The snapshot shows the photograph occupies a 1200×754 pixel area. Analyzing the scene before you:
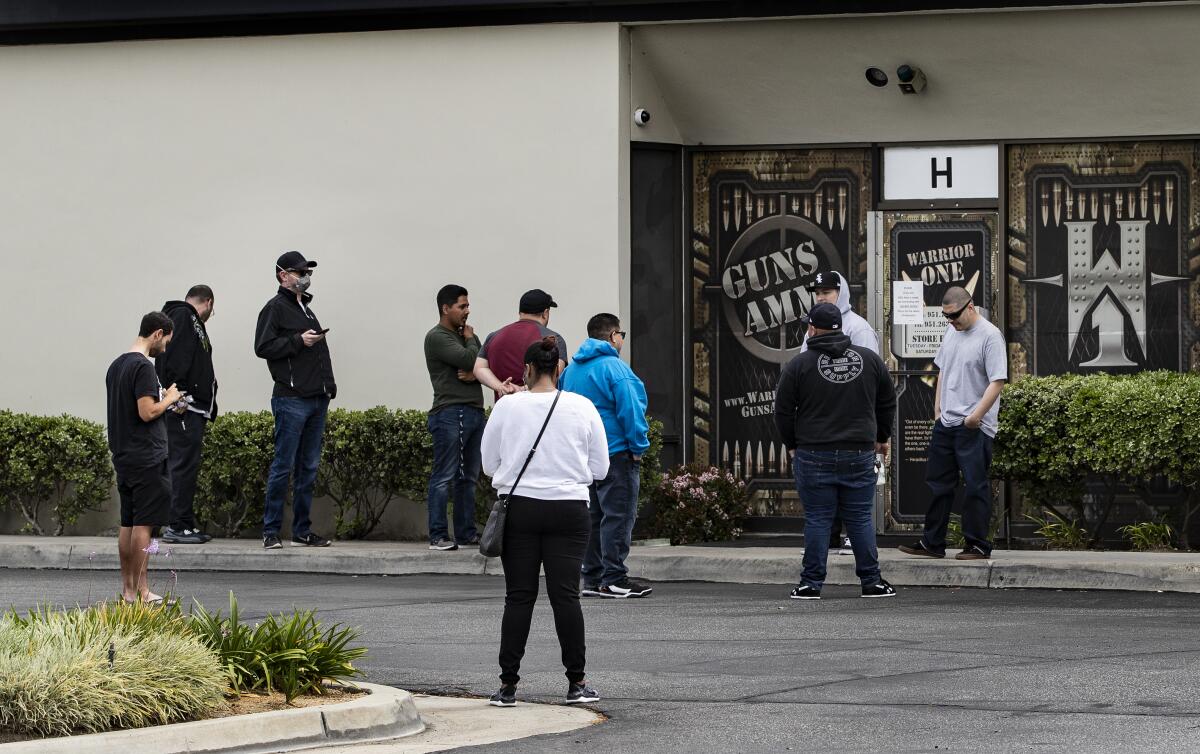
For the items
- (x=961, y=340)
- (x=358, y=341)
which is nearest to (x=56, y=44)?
(x=358, y=341)

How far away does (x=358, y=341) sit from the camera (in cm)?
1617

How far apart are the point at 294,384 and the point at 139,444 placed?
3273 mm

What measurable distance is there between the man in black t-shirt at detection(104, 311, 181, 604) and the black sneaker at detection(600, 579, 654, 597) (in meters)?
2.97

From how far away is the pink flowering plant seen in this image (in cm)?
1517

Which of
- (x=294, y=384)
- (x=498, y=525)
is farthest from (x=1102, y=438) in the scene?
(x=498, y=525)

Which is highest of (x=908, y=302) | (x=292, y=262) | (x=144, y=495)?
(x=292, y=262)

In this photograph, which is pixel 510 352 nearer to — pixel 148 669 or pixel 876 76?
pixel 876 76

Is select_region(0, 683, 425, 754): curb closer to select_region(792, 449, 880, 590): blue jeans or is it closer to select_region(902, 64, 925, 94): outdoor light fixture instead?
select_region(792, 449, 880, 590): blue jeans

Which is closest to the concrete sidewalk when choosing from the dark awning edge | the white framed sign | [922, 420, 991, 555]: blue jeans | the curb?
[922, 420, 991, 555]: blue jeans

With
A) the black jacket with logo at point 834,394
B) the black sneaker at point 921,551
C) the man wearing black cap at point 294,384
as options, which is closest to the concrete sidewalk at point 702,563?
the black sneaker at point 921,551

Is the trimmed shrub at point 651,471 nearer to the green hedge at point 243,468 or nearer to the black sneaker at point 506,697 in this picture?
the green hedge at point 243,468

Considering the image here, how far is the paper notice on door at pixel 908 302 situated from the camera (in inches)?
627

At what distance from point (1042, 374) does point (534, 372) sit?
811 centimetres

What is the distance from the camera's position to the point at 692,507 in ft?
49.9
